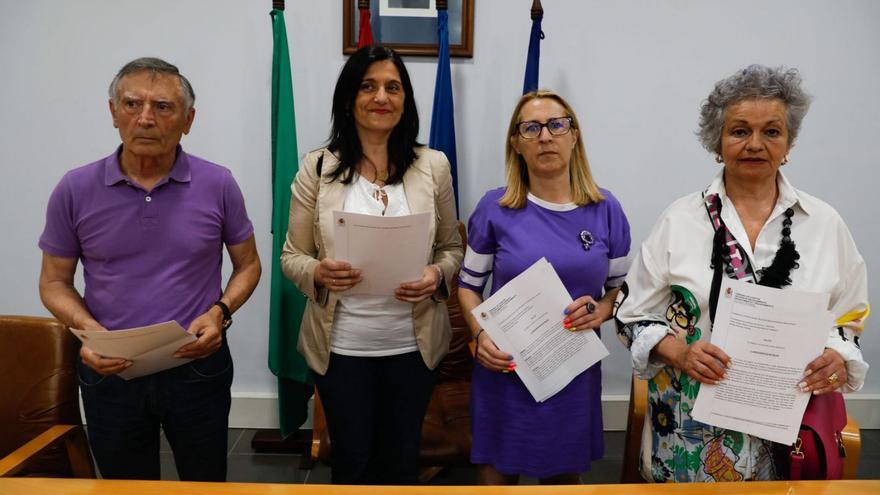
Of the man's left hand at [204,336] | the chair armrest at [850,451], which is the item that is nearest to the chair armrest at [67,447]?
the man's left hand at [204,336]

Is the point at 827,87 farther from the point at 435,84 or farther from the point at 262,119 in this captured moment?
the point at 262,119

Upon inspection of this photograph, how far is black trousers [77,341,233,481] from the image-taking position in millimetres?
1651

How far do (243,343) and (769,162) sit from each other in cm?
269

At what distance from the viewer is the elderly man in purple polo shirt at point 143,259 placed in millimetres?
1600

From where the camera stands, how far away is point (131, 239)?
1612 mm

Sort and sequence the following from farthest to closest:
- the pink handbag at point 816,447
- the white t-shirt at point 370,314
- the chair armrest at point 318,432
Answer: the chair armrest at point 318,432, the white t-shirt at point 370,314, the pink handbag at point 816,447

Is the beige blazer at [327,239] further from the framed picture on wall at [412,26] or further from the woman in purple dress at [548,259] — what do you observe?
the framed picture on wall at [412,26]

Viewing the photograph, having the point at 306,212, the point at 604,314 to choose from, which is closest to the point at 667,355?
the point at 604,314

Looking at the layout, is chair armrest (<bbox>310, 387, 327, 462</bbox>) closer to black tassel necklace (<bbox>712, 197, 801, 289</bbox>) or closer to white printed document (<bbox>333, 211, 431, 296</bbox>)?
white printed document (<bbox>333, 211, 431, 296</bbox>)

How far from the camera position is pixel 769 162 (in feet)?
4.65

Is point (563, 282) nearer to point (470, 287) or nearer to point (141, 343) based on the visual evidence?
point (470, 287)

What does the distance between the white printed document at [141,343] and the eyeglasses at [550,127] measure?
1.10m

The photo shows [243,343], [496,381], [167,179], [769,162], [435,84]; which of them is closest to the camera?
[769,162]

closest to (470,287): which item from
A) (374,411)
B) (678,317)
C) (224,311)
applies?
(374,411)
